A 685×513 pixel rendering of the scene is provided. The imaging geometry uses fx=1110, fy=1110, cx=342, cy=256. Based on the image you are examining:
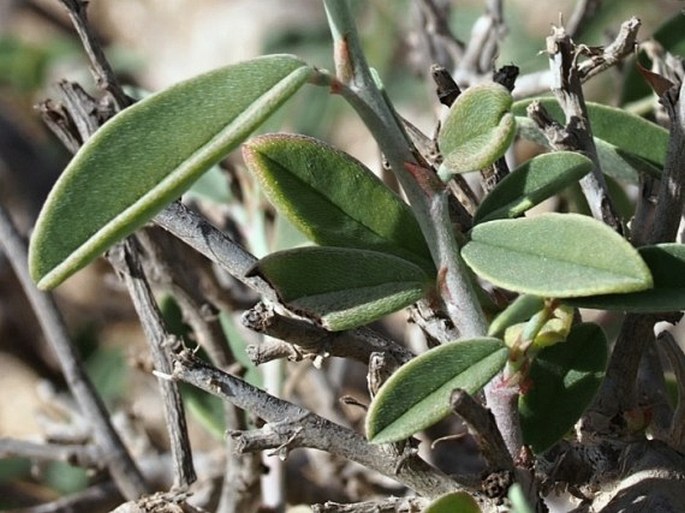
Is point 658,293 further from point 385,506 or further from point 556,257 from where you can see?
point 385,506

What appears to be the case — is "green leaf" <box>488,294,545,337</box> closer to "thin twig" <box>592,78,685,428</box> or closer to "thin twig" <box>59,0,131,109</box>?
"thin twig" <box>592,78,685,428</box>

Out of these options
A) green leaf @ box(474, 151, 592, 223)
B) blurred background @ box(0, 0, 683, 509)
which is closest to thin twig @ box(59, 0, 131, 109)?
green leaf @ box(474, 151, 592, 223)

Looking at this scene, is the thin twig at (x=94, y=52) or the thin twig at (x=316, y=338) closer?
the thin twig at (x=316, y=338)

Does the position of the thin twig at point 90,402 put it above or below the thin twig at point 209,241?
below

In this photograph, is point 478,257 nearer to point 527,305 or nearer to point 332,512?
point 527,305

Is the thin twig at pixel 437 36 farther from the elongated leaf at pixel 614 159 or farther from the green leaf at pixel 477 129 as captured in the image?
the green leaf at pixel 477 129

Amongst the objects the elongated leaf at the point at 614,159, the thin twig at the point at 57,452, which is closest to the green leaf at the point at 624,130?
the elongated leaf at the point at 614,159

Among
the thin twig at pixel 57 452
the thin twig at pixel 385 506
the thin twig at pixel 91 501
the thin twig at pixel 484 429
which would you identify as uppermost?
the thin twig at pixel 484 429

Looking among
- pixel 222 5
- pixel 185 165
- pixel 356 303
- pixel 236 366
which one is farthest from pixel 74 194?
pixel 222 5
